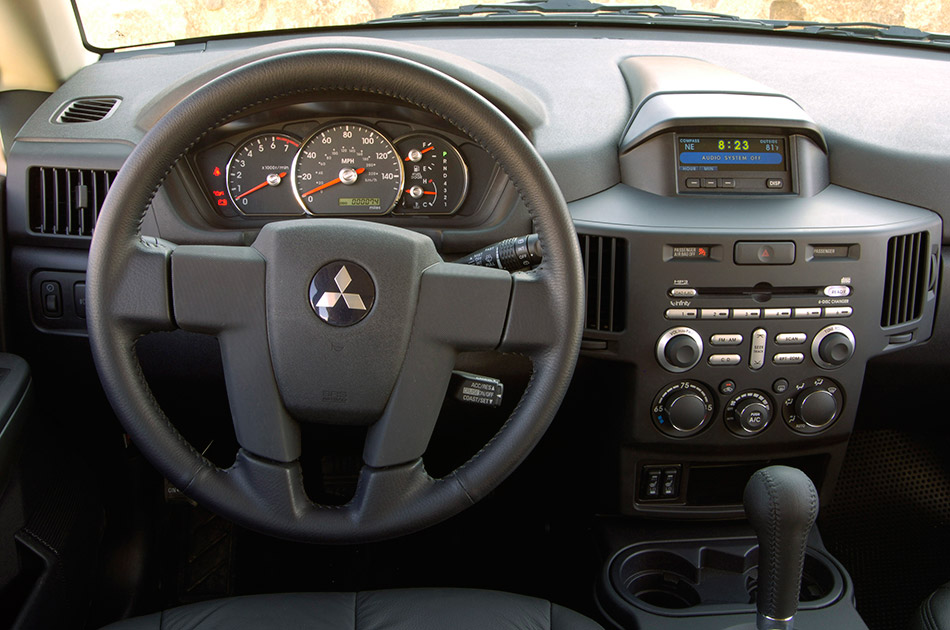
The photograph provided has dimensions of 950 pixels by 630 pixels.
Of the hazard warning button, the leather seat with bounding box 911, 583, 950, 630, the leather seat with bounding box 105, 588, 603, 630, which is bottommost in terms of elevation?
the leather seat with bounding box 911, 583, 950, 630

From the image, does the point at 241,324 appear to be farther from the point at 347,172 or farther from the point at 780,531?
the point at 780,531

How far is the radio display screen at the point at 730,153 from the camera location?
1.42 meters

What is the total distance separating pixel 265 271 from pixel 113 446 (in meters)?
0.98

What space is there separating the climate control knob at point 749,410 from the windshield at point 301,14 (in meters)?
0.92

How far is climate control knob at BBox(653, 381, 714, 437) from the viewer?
1.43m

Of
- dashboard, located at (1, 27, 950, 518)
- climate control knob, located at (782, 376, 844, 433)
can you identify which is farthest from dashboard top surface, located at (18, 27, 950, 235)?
climate control knob, located at (782, 376, 844, 433)

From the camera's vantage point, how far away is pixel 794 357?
1412 millimetres

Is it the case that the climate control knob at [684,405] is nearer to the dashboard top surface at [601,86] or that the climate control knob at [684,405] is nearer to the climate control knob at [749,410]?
the climate control knob at [749,410]

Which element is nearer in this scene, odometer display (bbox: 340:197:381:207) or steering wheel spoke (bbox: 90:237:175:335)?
steering wheel spoke (bbox: 90:237:175:335)

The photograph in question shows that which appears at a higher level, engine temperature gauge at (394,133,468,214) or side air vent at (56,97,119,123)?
side air vent at (56,97,119,123)

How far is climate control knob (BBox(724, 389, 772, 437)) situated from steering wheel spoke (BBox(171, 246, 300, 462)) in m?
0.77

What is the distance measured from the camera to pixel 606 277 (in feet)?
4.56

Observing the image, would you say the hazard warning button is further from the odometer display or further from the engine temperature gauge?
the odometer display

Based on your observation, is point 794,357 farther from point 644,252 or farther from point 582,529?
point 582,529
